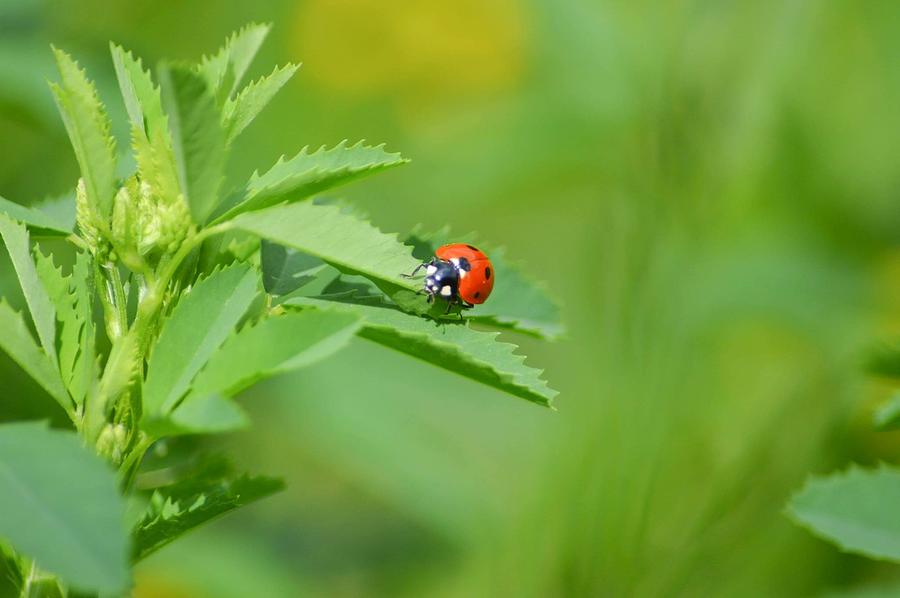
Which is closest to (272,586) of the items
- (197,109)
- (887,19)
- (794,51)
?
(197,109)

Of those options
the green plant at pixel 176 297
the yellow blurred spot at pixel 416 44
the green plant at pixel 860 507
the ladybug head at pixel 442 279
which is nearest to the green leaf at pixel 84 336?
the green plant at pixel 176 297

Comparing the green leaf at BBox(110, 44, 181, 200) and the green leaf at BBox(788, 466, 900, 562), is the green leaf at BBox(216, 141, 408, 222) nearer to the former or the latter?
the green leaf at BBox(110, 44, 181, 200)

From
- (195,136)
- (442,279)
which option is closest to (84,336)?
(195,136)

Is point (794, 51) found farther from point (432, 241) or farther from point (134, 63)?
point (134, 63)

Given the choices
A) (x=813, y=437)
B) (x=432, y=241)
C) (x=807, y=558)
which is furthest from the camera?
(x=807, y=558)

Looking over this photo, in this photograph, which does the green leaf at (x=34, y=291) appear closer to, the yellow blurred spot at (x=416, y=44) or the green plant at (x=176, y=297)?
the green plant at (x=176, y=297)

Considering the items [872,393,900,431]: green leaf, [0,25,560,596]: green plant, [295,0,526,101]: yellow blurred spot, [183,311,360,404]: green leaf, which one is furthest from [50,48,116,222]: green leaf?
[295,0,526,101]: yellow blurred spot
